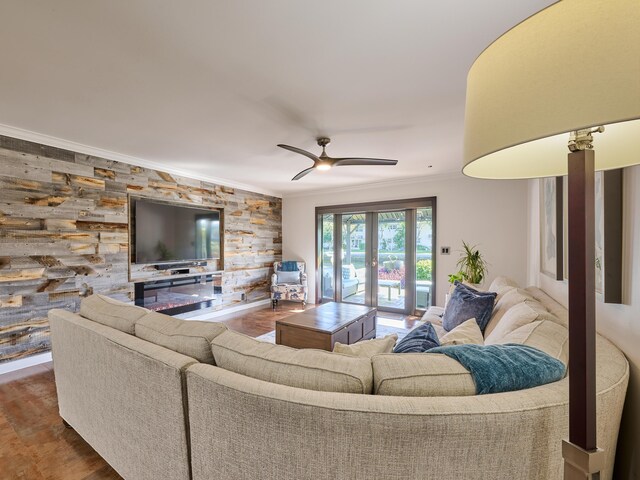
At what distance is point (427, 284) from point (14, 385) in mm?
5140

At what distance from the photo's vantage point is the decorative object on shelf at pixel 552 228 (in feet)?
6.43

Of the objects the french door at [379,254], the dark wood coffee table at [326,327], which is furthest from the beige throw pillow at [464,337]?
the french door at [379,254]

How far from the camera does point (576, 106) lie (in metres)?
0.42

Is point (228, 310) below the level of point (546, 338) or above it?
below

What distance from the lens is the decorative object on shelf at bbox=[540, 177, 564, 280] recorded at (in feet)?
6.43

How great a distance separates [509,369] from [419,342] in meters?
0.59

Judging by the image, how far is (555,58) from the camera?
445 mm

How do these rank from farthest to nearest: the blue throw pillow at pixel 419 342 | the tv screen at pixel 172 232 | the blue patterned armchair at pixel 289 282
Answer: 1. the blue patterned armchair at pixel 289 282
2. the tv screen at pixel 172 232
3. the blue throw pillow at pixel 419 342

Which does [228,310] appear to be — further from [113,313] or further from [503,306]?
[503,306]

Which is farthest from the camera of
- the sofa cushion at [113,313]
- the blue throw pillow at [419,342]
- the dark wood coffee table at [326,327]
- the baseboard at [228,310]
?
the baseboard at [228,310]

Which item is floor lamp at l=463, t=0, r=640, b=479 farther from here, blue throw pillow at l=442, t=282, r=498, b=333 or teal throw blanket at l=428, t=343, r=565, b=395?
blue throw pillow at l=442, t=282, r=498, b=333

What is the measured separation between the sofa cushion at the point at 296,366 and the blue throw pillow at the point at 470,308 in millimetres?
1527

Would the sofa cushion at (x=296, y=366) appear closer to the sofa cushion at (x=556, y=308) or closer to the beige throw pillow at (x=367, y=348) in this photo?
the beige throw pillow at (x=367, y=348)

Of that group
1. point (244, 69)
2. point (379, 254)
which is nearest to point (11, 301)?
point (244, 69)
